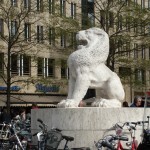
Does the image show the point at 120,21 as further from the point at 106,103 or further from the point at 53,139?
the point at 53,139

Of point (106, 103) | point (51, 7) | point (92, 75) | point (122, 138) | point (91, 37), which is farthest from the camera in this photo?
point (51, 7)

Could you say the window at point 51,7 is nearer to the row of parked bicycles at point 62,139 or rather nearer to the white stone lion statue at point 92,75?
the white stone lion statue at point 92,75

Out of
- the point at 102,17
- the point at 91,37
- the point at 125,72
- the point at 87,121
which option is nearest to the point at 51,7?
the point at 102,17

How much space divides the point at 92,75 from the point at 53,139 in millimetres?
3164

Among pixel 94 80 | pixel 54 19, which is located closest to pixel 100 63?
pixel 94 80

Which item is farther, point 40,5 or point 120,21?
point 40,5

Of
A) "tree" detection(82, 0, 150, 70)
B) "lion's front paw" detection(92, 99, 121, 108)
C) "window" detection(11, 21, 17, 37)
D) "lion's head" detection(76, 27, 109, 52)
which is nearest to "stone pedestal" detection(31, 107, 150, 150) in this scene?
"lion's front paw" detection(92, 99, 121, 108)

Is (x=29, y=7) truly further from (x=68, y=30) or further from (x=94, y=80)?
(x=94, y=80)

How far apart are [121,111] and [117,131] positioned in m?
1.23

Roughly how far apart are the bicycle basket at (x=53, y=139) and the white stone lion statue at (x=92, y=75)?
236cm

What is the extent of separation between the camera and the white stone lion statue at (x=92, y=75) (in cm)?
1268

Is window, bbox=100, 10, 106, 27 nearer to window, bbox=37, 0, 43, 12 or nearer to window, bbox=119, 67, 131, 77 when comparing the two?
window, bbox=119, 67, 131, 77

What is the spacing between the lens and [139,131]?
12633mm

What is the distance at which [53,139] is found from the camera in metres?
10.1
